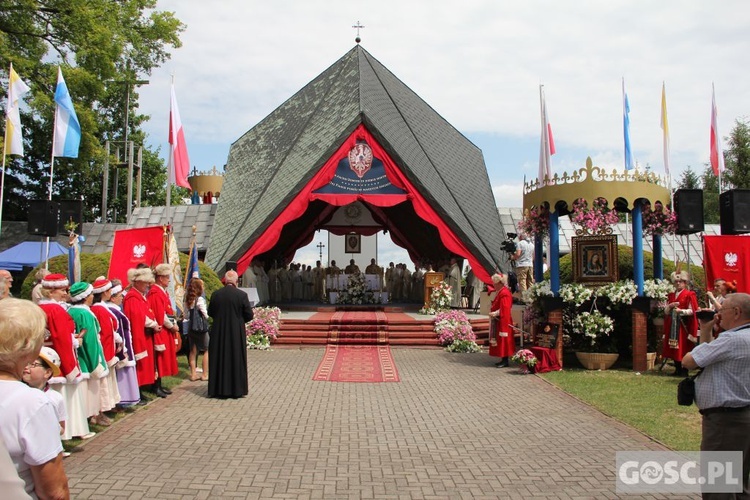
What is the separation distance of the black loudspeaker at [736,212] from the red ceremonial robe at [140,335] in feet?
33.9

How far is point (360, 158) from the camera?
16422 millimetres

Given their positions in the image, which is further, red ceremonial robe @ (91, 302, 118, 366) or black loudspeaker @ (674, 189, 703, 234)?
black loudspeaker @ (674, 189, 703, 234)

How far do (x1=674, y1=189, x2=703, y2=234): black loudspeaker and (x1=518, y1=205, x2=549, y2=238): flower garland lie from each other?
2295 millimetres

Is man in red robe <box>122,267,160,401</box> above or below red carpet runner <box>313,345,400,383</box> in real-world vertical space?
above

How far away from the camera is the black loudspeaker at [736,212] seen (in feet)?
38.1

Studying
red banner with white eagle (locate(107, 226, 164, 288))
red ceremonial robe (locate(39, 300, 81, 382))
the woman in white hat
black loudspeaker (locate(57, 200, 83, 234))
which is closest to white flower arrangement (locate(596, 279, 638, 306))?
the woman in white hat

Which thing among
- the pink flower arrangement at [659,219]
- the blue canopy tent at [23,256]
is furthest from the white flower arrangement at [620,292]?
the blue canopy tent at [23,256]

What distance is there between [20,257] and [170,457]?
1741 cm

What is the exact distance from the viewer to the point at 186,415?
754 centimetres

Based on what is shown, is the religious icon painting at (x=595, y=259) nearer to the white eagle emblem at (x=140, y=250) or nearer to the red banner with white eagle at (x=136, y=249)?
the red banner with white eagle at (x=136, y=249)

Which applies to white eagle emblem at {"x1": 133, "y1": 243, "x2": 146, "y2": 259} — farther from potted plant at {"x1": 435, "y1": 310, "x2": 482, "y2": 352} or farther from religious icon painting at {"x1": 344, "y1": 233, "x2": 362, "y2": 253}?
religious icon painting at {"x1": 344, "y1": 233, "x2": 362, "y2": 253}

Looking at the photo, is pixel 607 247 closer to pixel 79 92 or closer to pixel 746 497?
pixel 746 497

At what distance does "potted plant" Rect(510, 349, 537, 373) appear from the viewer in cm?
1068

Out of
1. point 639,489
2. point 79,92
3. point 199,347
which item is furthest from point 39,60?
point 639,489
